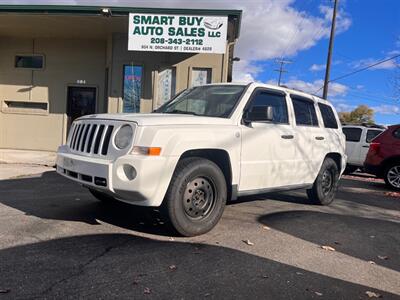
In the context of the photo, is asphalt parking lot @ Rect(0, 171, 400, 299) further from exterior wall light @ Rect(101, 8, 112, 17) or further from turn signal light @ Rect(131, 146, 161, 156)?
exterior wall light @ Rect(101, 8, 112, 17)

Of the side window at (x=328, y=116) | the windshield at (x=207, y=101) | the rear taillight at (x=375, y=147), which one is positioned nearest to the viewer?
the windshield at (x=207, y=101)

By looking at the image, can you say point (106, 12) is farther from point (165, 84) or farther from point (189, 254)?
point (189, 254)

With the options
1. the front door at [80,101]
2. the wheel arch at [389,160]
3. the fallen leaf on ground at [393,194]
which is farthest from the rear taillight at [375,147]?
the front door at [80,101]


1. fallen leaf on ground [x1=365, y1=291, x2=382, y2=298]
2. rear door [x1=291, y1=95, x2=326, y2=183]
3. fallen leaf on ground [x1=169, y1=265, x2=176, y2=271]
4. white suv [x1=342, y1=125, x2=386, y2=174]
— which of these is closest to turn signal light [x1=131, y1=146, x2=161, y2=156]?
fallen leaf on ground [x1=169, y1=265, x2=176, y2=271]

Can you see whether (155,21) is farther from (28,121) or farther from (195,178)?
(195,178)

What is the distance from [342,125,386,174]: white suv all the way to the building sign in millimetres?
6168

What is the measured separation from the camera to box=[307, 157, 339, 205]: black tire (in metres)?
A: 7.39

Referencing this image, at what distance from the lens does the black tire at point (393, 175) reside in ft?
35.9

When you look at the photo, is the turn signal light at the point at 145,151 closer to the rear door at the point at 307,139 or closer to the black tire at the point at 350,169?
the rear door at the point at 307,139

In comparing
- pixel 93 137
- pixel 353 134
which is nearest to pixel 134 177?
pixel 93 137

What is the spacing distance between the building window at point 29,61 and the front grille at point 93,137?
395 inches

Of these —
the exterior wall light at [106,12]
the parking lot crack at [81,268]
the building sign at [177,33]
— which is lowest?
the parking lot crack at [81,268]

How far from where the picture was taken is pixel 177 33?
38.3ft

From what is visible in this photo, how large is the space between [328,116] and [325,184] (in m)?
1.24
